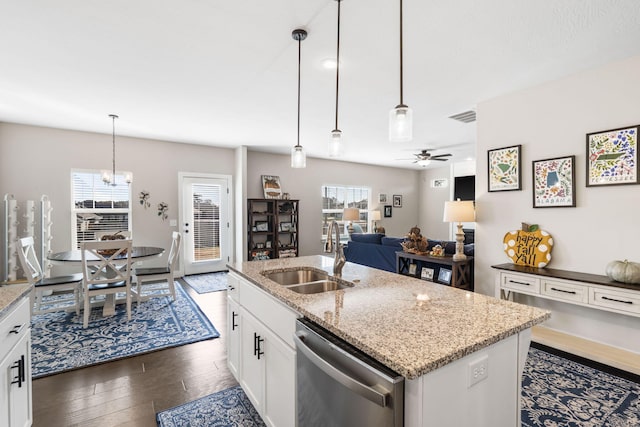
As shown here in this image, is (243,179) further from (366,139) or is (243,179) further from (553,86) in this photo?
(553,86)

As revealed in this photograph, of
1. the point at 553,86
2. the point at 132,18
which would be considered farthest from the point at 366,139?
the point at 132,18

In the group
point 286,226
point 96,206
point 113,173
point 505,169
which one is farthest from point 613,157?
point 96,206

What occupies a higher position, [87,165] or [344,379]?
[87,165]

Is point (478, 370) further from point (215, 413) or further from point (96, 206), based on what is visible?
point (96, 206)

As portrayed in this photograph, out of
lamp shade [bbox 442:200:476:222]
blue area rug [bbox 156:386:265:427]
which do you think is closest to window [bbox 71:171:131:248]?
blue area rug [bbox 156:386:265:427]

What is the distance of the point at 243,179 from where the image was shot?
5984mm

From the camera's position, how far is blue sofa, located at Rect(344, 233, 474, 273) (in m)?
5.19

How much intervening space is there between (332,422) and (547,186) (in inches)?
120

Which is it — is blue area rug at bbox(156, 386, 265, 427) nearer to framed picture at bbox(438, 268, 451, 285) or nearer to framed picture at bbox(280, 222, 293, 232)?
framed picture at bbox(438, 268, 451, 285)

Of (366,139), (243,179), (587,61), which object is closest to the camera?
(587,61)

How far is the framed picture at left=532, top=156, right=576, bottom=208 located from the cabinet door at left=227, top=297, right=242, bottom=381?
3032 mm

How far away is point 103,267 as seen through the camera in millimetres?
3475

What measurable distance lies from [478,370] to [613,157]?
2.69 m

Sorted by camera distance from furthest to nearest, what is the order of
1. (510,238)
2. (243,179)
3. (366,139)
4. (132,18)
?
(243,179) < (366,139) < (510,238) < (132,18)
